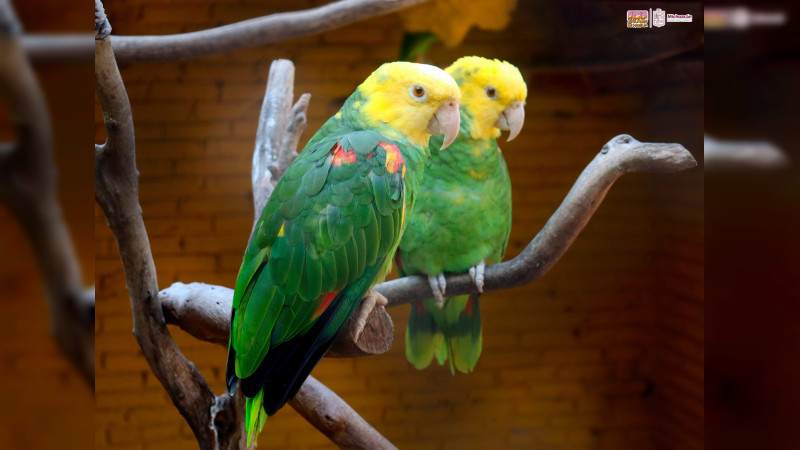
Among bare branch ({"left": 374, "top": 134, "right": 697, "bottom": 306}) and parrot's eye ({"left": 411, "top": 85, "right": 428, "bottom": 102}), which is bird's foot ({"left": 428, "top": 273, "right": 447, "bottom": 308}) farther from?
parrot's eye ({"left": 411, "top": 85, "right": 428, "bottom": 102})

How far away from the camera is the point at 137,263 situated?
134cm

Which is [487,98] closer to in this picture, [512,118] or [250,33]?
[512,118]

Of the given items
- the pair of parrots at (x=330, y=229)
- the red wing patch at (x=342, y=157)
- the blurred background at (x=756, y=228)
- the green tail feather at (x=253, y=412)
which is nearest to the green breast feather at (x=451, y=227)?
the pair of parrots at (x=330, y=229)

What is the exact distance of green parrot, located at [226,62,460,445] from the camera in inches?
48.5

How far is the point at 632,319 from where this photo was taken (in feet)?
6.08

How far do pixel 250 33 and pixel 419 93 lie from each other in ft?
1.70

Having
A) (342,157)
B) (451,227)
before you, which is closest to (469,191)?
(451,227)

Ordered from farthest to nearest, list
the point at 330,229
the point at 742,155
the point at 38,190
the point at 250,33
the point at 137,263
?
the point at 742,155
the point at 250,33
the point at 137,263
the point at 330,229
the point at 38,190

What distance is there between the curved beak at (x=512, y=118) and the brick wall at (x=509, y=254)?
11cm

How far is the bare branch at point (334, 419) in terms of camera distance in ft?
4.77

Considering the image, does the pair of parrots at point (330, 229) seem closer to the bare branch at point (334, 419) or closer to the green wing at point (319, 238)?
the green wing at point (319, 238)

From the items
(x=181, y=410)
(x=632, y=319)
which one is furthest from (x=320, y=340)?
(x=632, y=319)

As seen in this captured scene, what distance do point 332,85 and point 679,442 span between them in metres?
1.45

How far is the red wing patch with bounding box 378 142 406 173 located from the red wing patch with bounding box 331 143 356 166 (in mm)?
62
